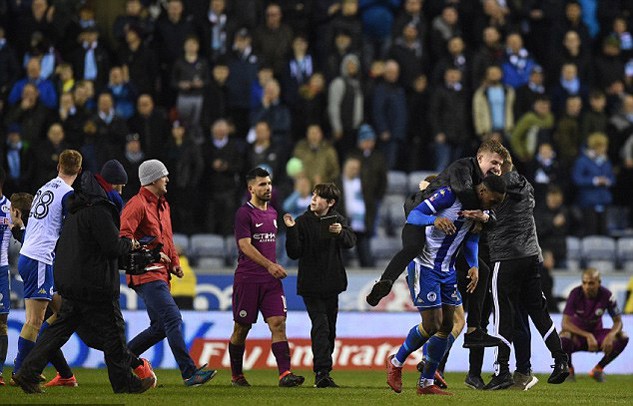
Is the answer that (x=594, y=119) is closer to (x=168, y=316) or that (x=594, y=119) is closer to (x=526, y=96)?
(x=526, y=96)

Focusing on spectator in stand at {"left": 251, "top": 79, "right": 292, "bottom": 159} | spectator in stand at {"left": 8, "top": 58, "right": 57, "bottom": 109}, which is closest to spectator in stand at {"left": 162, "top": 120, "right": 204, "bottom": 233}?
spectator in stand at {"left": 251, "top": 79, "right": 292, "bottom": 159}

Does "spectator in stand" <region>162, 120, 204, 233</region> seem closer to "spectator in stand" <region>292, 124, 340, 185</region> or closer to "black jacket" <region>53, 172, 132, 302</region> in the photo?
"spectator in stand" <region>292, 124, 340, 185</region>

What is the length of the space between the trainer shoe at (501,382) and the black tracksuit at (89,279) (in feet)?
13.9

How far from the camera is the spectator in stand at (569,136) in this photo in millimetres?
24453

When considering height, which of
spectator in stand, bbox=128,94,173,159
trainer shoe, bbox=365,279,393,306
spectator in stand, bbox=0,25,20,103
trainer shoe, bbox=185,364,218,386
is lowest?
trainer shoe, bbox=185,364,218,386

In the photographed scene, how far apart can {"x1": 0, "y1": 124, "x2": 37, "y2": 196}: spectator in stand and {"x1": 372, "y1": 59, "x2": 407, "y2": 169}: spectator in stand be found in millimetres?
6040

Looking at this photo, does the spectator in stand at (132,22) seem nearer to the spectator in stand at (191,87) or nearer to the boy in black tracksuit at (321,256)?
the spectator in stand at (191,87)

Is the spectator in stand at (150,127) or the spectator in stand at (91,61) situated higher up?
the spectator in stand at (91,61)

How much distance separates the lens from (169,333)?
45.4 feet

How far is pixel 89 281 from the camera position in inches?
498

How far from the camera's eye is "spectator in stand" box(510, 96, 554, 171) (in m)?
24.1

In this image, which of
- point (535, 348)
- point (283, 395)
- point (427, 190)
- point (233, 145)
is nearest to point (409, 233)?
point (427, 190)

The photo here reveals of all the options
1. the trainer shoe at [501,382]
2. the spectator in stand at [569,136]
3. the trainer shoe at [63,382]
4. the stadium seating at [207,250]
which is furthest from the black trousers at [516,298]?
the spectator in stand at [569,136]

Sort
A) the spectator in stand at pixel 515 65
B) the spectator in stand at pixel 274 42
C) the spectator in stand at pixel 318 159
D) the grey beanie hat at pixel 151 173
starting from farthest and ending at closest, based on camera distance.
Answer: the spectator in stand at pixel 515 65 < the spectator in stand at pixel 274 42 < the spectator in stand at pixel 318 159 < the grey beanie hat at pixel 151 173
